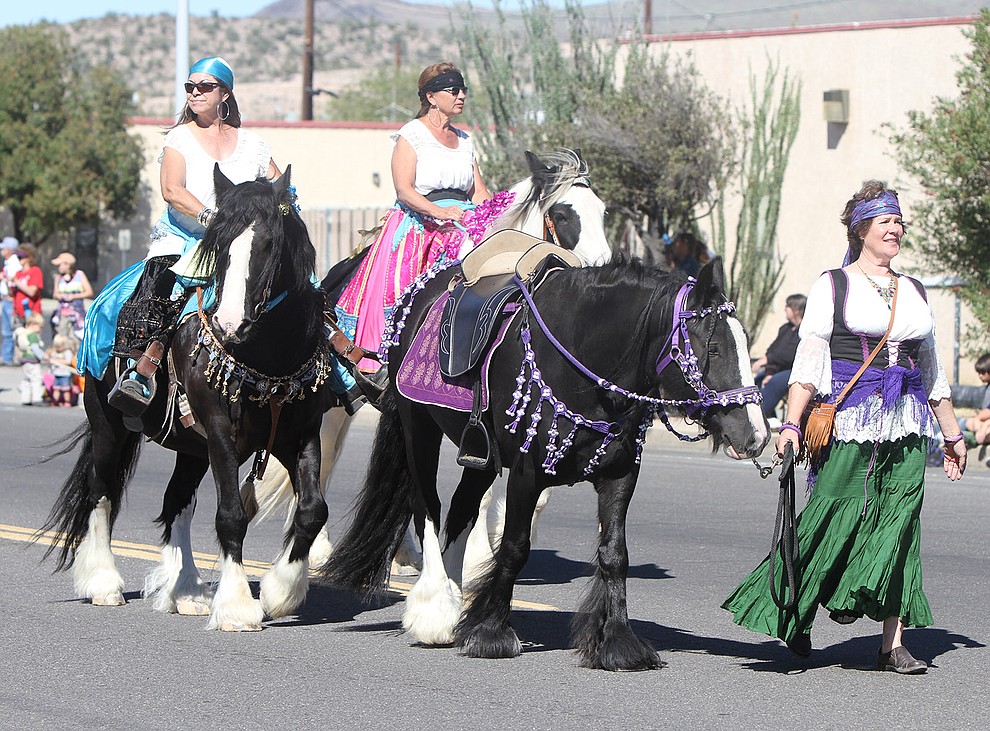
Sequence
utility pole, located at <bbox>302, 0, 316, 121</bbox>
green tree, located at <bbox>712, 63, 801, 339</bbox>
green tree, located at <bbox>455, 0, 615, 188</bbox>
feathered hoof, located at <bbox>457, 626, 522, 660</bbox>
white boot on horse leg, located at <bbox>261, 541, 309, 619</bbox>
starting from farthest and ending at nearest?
utility pole, located at <bbox>302, 0, 316, 121</bbox>
green tree, located at <bbox>455, 0, 615, 188</bbox>
green tree, located at <bbox>712, 63, 801, 339</bbox>
white boot on horse leg, located at <bbox>261, 541, 309, 619</bbox>
feathered hoof, located at <bbox>457, 626, 522, 660</bbox>

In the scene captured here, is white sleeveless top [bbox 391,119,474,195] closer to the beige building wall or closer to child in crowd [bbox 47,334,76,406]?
child in crowd [bbox 47,334,76,406]

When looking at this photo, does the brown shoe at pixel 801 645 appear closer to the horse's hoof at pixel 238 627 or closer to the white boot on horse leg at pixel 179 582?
the horse's hoof at pixel 238 627

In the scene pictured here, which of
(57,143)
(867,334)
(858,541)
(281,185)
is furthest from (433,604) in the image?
(57,143)

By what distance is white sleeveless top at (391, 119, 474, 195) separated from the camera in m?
9.48

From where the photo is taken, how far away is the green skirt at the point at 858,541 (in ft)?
22.2

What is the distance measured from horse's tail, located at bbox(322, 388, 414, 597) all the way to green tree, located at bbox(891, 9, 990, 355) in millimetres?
9309

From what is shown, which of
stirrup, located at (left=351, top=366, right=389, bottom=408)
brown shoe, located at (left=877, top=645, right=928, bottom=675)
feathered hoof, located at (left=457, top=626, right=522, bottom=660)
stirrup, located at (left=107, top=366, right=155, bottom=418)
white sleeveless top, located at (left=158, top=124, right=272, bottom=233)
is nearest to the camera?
brown shoe, located at (left=877, top=645, right=928, bottom=675)

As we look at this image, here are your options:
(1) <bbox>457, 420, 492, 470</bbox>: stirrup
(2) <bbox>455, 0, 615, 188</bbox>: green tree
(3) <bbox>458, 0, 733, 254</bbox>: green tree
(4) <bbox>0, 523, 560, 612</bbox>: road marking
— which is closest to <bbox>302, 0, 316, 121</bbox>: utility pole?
(3) <bbox>458, 0, 733, 254</bbox>: green tree

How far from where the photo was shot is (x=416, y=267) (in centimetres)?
947

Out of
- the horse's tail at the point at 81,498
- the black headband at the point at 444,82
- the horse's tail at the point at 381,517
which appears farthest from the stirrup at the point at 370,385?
the black headband at the point at 444,82

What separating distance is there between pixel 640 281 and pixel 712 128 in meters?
16.4

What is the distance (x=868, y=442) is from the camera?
22.3 ft

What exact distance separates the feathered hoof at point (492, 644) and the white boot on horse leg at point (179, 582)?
5.66 ft

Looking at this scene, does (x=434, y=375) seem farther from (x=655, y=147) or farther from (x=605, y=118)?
(x=605, y=118)
